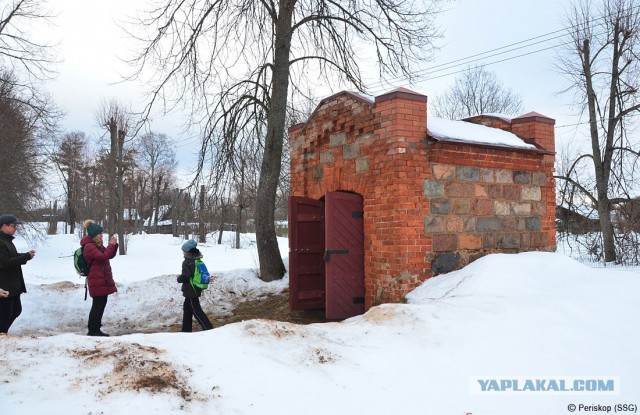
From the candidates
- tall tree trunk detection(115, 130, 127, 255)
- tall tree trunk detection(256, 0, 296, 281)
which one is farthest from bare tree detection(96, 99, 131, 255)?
tall tree trunk detection(256, 0, 296, 281)

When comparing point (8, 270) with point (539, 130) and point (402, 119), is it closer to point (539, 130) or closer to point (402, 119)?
point (402, 119)

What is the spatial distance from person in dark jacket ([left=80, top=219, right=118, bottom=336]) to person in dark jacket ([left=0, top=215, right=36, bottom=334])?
88 centimetres

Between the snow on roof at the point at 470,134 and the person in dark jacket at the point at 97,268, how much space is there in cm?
492

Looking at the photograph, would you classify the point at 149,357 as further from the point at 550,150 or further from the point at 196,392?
the point at 550,150

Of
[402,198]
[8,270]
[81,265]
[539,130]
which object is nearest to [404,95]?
[402,198]

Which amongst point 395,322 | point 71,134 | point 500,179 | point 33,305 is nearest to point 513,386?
point 395,322

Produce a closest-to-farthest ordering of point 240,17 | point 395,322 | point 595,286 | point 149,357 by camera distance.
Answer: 1. point 149,357
2. point 395,322
3. point 595,286
4. point 240,17

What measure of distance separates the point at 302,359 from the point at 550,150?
6.83 metres

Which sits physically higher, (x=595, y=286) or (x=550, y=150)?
(x=550, y=150)

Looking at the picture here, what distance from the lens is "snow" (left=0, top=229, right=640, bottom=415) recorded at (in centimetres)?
309

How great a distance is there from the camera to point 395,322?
474cm

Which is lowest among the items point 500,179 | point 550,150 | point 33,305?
point 33,305

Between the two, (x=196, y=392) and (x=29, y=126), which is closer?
(x=196, y=392)

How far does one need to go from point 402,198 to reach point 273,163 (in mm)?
4133
